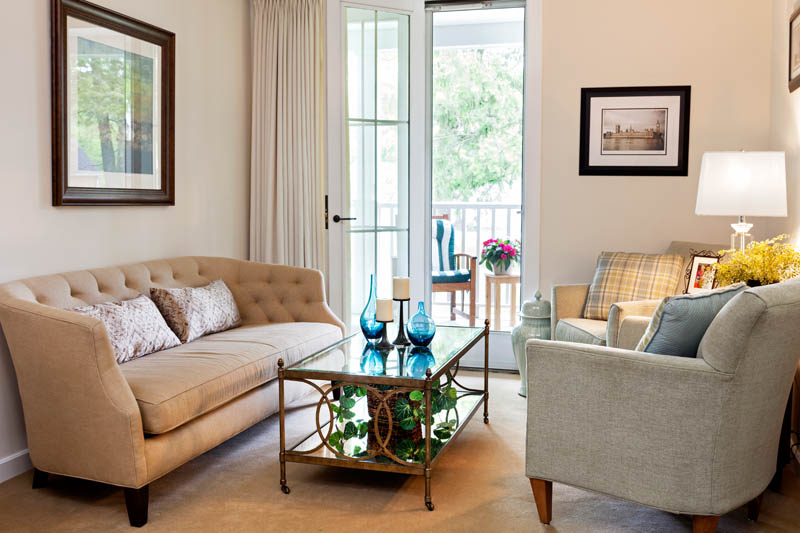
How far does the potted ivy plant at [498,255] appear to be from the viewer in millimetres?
5789

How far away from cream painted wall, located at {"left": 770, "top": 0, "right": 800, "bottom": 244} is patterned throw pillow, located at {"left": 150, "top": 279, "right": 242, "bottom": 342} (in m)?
2.83

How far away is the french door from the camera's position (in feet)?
16.1

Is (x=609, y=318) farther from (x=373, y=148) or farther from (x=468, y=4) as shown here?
(x=468, y=4)

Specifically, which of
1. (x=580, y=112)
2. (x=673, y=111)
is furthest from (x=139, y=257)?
(x=673, y=111)

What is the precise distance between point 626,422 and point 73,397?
1.92 metres

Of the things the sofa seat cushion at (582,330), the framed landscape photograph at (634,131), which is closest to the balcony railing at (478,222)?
the framed landscape photograph at (634,131)

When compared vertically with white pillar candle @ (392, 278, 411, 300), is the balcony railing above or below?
above

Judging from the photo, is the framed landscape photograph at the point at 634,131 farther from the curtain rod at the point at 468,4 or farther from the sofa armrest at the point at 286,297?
the sofa armrest at the point at 286,297

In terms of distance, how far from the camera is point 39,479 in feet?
9.86

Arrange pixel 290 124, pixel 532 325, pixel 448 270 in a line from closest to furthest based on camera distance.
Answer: pixel 532 325 → pixel 290 124 → pixel 448 270

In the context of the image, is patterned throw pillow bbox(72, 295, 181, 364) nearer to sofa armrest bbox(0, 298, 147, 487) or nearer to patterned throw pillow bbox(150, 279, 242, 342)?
patterned throw pillow bbox(150, 279, 242, 342)

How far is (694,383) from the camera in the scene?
2.29 m

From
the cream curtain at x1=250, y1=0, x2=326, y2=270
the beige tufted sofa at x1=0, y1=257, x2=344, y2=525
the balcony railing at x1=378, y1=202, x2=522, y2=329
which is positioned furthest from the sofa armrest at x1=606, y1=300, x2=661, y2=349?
the balcony railing at x1=378, y1=202, x2=522, y2=329

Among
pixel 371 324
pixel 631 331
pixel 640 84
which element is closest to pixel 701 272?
pixel 631 331
